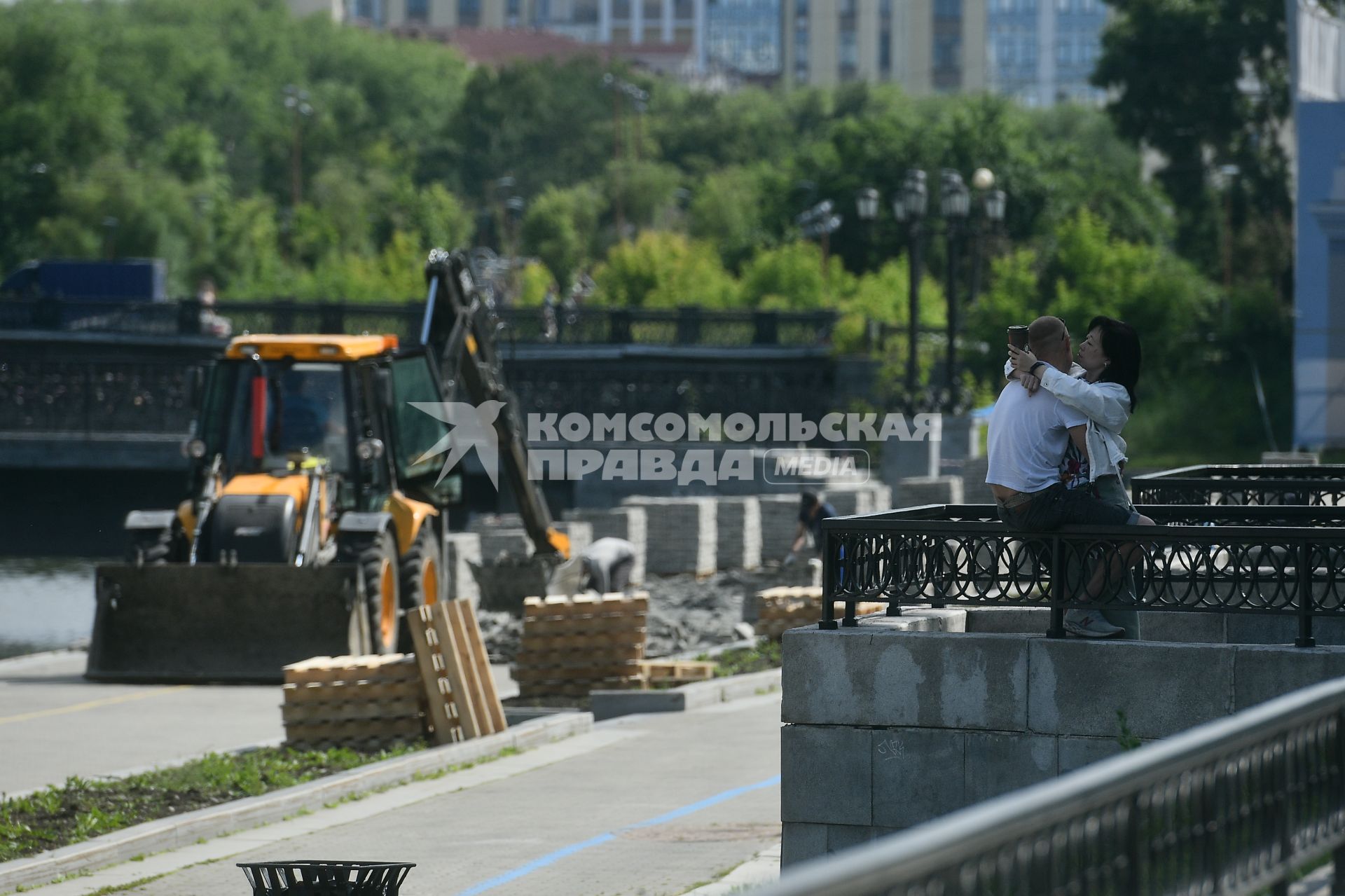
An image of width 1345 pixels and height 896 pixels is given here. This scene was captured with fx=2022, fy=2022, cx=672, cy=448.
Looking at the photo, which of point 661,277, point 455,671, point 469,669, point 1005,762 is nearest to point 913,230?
point 469,669

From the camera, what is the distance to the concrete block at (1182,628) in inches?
396

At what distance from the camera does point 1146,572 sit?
27.2ft

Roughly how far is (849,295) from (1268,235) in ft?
39.2

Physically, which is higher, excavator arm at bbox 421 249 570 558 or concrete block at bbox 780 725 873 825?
excavator arm at bbox 421 249 570 558

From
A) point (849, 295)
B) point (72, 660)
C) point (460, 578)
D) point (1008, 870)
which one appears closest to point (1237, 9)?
point (849, 295)

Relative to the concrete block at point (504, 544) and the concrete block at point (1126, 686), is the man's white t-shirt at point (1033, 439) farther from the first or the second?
the concrete block at point (504, 544)

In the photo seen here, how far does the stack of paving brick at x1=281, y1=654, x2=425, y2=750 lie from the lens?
14.8 metres

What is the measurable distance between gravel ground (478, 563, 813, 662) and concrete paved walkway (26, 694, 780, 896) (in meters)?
6.87

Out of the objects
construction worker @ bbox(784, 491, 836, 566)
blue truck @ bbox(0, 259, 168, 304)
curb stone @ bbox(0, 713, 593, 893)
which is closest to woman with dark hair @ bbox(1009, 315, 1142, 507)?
curb stone @ bbox(0, 713, 593, 893)

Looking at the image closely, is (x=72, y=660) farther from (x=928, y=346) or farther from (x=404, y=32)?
(x=404, y=32)

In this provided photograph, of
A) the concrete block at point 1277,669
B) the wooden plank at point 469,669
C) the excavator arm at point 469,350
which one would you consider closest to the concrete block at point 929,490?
the excavator arm at point 469,350

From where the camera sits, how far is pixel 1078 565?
330 inches

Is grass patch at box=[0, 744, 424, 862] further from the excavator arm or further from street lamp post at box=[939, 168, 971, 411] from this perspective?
street lamp post at box=[939, 168, 971, 411]

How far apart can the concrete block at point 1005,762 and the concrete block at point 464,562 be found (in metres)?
17.8
